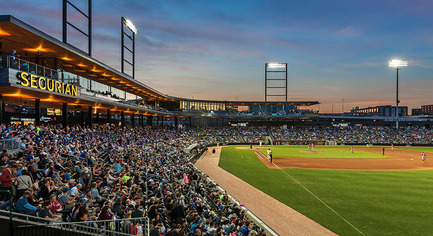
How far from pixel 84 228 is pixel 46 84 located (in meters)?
16.9

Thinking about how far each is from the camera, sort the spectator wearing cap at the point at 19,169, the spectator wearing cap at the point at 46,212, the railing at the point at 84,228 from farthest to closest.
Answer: the spectator wearing cap at the point at 19,169
the spectator wearing cap at the point at 46,212
the railing at the point at 84,228

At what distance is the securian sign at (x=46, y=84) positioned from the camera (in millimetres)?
17559

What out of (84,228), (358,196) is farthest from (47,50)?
(358,196)

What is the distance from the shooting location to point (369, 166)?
115 feet

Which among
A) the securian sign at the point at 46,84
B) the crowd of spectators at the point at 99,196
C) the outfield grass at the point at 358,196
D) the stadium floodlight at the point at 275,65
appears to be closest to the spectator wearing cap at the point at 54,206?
the crowd of spectators at the point at 99,196

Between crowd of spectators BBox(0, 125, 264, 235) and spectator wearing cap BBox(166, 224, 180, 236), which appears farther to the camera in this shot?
spectator wearing cap BBox(166, 224, 180, 236)

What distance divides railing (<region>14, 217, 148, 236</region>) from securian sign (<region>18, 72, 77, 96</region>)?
14.7 meters

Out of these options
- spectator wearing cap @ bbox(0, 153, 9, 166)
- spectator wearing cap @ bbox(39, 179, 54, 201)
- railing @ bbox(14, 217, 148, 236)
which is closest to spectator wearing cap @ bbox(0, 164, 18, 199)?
spectator wearing cap @ bbox(39, 179, 54, 201)

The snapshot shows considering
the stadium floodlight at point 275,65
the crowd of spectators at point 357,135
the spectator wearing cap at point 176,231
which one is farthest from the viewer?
the stadium floodlight at point 275,65

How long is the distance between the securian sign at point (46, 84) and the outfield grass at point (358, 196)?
61.5ft

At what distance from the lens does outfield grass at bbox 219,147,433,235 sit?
1457 cm

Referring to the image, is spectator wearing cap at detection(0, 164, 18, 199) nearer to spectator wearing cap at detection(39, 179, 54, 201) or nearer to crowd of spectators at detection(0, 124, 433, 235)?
crowd of spectators at detection(0, 124, 433, 235)

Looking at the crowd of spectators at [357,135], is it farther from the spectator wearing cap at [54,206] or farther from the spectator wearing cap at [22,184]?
the spectator wearing cap at [22,184]

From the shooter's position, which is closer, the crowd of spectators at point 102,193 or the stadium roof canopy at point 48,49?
the crowd of spectators at point 102,193
